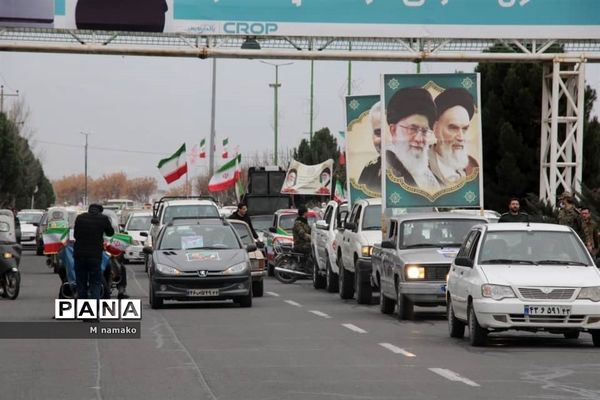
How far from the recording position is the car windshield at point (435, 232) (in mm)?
24891

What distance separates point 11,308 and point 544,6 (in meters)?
19.4

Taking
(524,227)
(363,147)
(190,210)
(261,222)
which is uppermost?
(363,147)

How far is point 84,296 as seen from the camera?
23781mm

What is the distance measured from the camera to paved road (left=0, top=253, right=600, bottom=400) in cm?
1395

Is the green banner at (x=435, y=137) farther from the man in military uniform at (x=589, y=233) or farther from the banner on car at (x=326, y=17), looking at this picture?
the banner on car at (x=326, y=17)

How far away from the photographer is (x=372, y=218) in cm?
3019

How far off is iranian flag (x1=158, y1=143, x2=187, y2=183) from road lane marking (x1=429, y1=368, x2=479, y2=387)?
5399cm

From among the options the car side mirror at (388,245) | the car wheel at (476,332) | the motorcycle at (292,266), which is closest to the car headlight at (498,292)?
the car wheel at (476,332)

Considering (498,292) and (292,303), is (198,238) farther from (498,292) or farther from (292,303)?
(498,292)

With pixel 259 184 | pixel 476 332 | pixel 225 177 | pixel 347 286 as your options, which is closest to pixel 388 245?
pixel 476 332

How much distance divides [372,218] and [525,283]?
463 inches

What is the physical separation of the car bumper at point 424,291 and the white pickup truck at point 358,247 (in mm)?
4746

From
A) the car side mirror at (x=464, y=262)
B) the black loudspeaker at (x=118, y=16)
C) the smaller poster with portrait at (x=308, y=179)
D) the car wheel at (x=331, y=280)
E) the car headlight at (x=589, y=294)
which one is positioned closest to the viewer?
the car headlight at (x=589, y=294)

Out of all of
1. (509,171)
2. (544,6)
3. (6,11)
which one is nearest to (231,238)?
(6,11)
